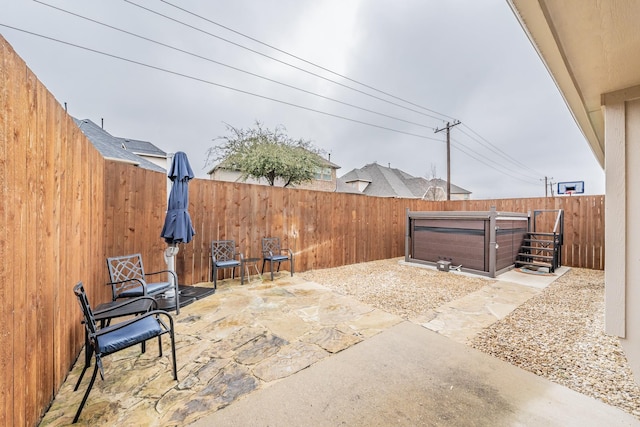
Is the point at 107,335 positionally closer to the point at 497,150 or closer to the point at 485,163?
the point at 497,150

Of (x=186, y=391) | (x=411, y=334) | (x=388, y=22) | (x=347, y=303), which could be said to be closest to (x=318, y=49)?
(x=388, y=22)

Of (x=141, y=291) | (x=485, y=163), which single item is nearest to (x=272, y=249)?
(x=141, y=291)

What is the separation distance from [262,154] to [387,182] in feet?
49.9

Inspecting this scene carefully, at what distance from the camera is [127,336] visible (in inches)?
69.9

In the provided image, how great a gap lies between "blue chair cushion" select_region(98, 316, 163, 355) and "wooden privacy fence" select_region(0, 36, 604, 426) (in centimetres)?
32

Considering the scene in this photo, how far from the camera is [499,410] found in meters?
1.59

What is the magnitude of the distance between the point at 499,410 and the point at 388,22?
9.18 meters

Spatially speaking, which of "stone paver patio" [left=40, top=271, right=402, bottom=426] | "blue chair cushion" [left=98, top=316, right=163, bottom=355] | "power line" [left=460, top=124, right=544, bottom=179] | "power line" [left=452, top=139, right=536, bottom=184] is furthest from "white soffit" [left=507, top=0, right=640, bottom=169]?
"power line" [left=460, top=124, right=544, bottom=179]

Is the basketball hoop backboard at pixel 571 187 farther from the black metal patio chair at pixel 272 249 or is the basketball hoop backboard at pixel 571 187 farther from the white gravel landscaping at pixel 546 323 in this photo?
the black metal patio chair at pixel 272 249

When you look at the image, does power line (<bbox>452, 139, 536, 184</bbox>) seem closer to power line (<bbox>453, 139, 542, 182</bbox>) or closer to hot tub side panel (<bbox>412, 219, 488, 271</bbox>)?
power line (<bbox>453, 139, 542, 182</bbox>)

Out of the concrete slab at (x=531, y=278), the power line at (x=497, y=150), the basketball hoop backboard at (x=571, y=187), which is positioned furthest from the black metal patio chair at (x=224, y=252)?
the power line at (x=497, y=150)

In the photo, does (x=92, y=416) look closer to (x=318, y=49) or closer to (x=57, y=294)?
(x=57, y=294)

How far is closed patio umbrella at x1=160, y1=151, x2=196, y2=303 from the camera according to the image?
140 inches

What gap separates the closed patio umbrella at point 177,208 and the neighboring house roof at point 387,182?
54.6ft
